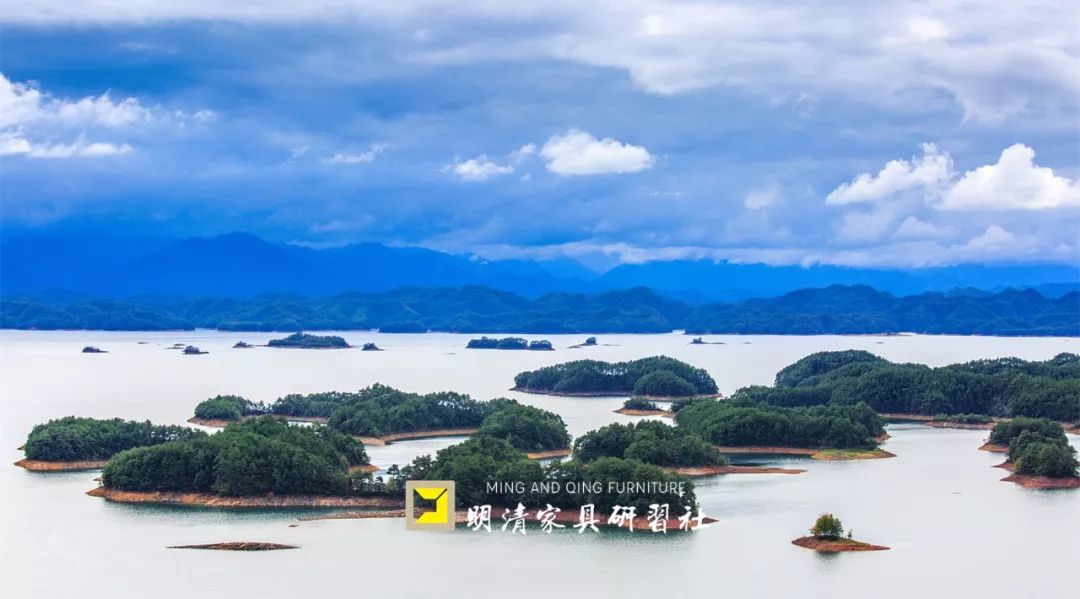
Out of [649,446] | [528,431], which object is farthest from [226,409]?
[649,446]

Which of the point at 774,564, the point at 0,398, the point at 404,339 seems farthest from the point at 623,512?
the point at 404,339

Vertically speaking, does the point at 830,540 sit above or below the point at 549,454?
below

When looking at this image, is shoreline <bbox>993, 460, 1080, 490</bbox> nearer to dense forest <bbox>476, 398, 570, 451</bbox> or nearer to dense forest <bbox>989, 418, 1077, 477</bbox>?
dense forest <bbox>989, 418, 1077, 477</bbox>

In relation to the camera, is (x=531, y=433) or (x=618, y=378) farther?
(x=618, y=378)

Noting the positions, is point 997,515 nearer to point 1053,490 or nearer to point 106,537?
point 1053,490

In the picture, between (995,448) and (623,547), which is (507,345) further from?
(623,547)

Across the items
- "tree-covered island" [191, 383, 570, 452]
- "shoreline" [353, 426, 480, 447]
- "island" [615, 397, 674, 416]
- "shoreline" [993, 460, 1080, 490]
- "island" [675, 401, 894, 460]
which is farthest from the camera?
"island" [615, 397, 674, 416]

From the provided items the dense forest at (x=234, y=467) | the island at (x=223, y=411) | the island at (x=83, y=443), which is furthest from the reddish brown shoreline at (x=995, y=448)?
the island at (x=223, y=411)

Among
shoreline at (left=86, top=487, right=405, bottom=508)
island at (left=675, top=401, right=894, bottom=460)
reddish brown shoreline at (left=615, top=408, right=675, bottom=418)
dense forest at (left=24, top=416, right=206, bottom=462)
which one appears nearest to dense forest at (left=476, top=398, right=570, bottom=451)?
island at (left=675, top=401, right=894, bottom=460)
